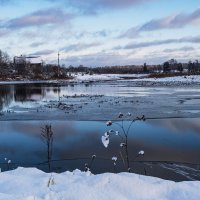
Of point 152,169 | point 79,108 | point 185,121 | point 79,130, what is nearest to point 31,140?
point 79,130

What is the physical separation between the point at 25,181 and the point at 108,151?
6855mm

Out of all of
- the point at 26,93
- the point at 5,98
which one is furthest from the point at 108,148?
the point at 26,93

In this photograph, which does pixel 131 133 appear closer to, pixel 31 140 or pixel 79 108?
pixel 31 140

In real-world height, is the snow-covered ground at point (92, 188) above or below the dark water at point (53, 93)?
above

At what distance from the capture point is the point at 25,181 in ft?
19.6

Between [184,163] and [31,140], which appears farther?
[31,140]

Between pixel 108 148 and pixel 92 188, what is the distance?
24.9ft

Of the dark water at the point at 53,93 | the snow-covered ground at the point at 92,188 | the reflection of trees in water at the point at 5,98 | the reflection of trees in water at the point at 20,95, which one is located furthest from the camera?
the reflection of trees in water at the point at 20,95

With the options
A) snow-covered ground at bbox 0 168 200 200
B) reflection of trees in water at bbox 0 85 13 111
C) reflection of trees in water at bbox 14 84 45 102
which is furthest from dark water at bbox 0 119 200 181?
reflection of trees in water at bbox 14 84 45 102

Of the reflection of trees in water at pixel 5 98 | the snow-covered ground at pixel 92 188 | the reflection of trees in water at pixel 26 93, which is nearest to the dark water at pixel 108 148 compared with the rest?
the snow-covered ground at pixel 92 188

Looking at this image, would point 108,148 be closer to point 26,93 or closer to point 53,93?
point 53,93

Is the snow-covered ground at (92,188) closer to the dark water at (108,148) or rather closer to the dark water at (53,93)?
the dark water at (108,148)

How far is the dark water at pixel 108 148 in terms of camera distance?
10703 millimetres

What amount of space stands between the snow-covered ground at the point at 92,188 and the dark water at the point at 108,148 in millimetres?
3964
